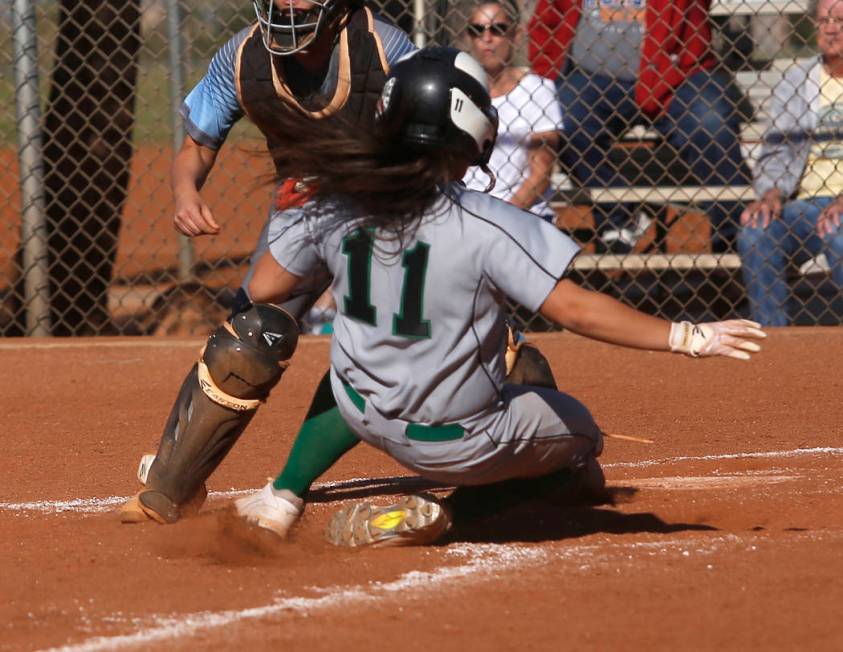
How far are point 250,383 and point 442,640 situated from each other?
1.12 metres

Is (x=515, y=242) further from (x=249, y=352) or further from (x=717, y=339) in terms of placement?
(x=249, y=352)

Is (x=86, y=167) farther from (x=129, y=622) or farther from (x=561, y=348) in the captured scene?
(x=129, y=622)

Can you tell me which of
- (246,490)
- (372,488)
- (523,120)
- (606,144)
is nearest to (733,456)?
(372,488)

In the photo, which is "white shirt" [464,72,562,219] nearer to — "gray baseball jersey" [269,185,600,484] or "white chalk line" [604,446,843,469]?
"white chalk line" [604,446,843,469]

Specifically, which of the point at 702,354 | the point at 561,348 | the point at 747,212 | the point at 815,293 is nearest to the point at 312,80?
the point at 702,354

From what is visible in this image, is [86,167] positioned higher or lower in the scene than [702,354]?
lower

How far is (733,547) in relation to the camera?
3049mm

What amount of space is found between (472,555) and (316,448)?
0.51 metres

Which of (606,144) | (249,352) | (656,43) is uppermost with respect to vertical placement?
(656,43)

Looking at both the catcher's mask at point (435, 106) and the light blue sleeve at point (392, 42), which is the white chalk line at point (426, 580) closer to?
the catcher's mask at point (435, 106)

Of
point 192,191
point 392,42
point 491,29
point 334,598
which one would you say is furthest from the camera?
point 491,29

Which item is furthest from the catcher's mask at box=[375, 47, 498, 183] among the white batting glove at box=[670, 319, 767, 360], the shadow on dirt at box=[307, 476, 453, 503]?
the shadow on dirt at box=[307, 476, 453, 503]

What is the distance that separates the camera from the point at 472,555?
3.02 m

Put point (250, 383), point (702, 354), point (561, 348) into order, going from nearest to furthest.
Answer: point (702, 354)
point (250, 383)
point (561, 348)
